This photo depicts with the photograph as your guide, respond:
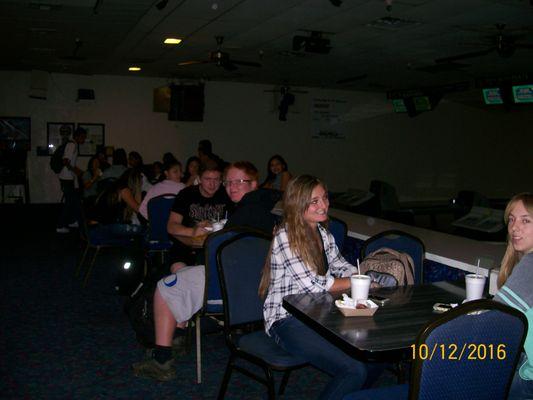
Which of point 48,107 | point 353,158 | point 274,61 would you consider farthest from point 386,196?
point 48,107

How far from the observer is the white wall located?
39.2 ft

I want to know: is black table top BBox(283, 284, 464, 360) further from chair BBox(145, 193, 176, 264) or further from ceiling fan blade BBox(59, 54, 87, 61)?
ceiling fan blade BBox(59, 54, 87, 61)

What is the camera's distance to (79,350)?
12.3ft

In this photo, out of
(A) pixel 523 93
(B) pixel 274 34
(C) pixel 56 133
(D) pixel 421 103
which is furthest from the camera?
(D) pixel 421 103

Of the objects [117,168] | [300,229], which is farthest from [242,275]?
[117,168]

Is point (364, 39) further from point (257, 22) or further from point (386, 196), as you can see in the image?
point (386, 196)

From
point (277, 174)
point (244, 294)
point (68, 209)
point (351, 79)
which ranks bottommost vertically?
point (68, 209)

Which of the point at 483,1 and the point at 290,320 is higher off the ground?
the point at 483,1

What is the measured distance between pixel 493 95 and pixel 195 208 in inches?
301

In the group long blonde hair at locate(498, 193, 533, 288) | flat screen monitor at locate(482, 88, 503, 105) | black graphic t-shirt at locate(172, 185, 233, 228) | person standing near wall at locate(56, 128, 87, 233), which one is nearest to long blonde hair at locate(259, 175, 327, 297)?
long blonde hair at locate(498, 193, 533, 288)

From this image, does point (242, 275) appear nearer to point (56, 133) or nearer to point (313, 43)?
point (313, 43)

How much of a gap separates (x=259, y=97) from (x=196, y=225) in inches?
390

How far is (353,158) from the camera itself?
14789 millimetres

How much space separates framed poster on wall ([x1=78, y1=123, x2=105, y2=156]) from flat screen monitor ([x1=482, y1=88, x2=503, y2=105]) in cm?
756
